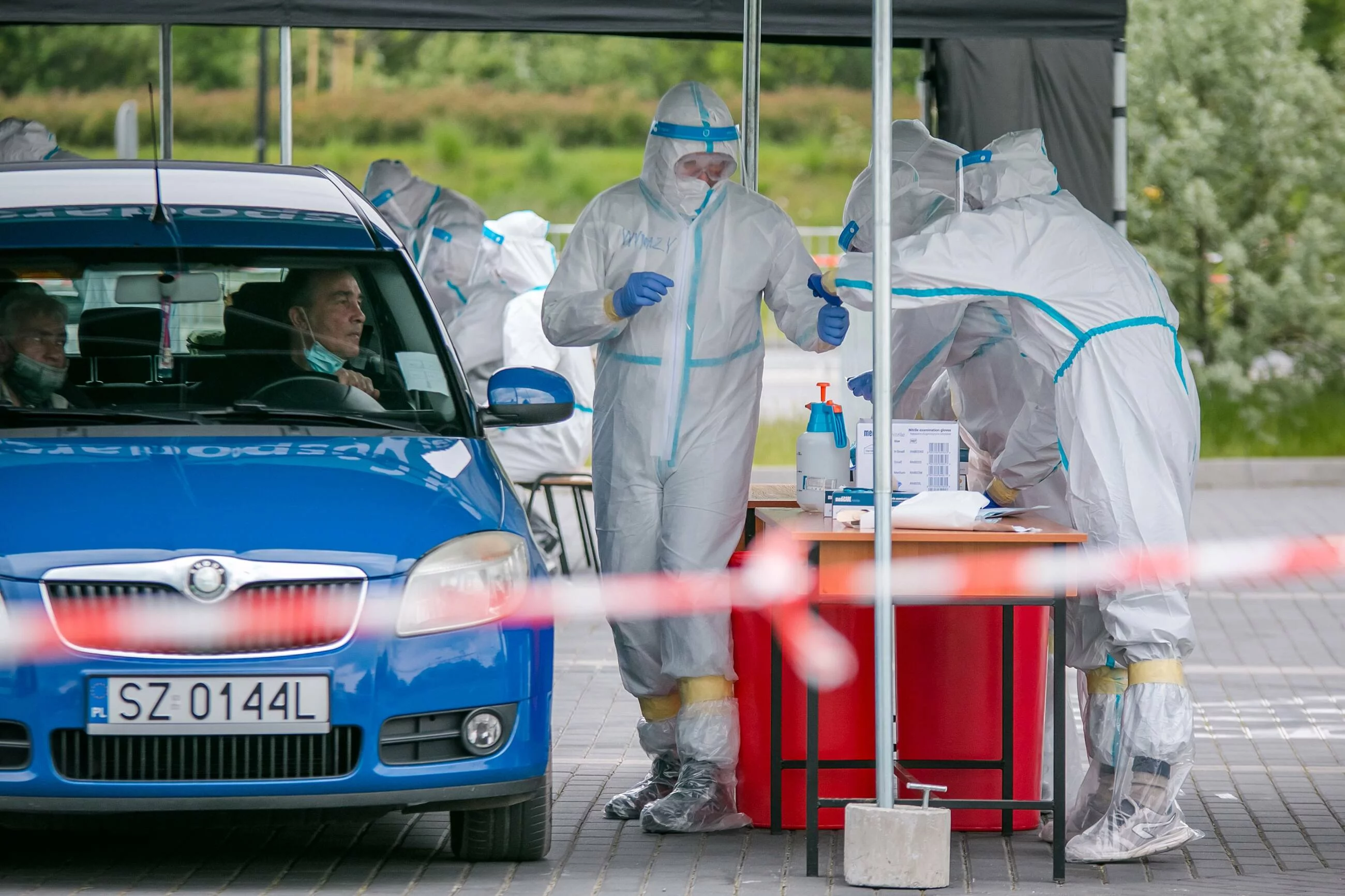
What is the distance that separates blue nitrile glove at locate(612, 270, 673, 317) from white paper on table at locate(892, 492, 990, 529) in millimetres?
1025

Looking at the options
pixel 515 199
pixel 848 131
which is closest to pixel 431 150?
pixel 515 199

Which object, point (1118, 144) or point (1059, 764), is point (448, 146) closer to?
point (1118, 144)

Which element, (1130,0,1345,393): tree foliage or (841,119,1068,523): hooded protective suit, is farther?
(1130,0,1345,393): tree foliage

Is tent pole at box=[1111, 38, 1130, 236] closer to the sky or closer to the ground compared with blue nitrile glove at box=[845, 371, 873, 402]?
closer to the sky

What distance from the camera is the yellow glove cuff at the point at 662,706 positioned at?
21.7 feet

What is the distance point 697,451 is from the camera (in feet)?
21.3

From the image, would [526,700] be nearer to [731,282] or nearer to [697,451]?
[697,451]

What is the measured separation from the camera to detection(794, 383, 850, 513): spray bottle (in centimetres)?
626

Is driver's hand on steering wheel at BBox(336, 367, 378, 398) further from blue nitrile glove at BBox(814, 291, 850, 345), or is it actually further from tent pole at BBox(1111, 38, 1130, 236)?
tent pole at BBox(1111, 38, 1130, 236)

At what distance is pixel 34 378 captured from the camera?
19.4 feet

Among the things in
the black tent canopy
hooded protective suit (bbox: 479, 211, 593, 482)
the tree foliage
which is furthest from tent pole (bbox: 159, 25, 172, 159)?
the tree foliage

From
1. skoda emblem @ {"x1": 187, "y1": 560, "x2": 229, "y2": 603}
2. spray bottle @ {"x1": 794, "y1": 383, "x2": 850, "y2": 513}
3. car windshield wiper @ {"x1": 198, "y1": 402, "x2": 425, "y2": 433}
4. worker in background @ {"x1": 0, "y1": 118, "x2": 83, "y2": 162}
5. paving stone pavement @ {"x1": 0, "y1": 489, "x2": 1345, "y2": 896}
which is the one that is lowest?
paving stone pavement @ {"x1": 0, "y1": 489, "x2": 1345, "y2": 896}

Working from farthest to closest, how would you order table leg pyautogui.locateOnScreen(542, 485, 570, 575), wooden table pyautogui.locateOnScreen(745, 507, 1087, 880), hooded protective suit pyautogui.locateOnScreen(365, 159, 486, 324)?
1. hooded protective suit pyautogui.locateOnScreen(365, 159, 486, 324)
2. table leg pyautogui.locateOnScreen(542, 485, 570, 575)
3. wooden table pyautogui.locateOnScreen(745, 507, 1087, 880)

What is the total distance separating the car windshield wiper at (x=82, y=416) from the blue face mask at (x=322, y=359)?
0.43m
